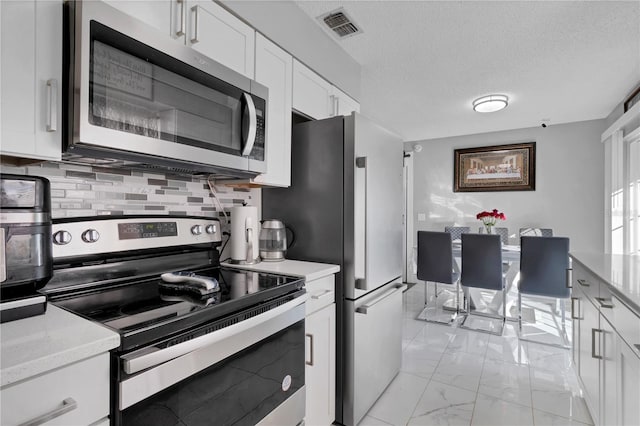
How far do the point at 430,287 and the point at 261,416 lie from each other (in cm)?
428

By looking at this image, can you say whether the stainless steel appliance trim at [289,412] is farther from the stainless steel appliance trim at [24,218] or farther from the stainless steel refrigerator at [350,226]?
the stainless steel appliance trim at [24,218]

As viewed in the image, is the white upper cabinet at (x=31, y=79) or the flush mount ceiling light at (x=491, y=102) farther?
the flush mount ceiling light at (x=491, y=102)

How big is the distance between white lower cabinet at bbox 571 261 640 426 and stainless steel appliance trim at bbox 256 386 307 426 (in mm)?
1178

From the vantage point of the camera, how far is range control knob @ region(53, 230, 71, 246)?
1111 millimetres

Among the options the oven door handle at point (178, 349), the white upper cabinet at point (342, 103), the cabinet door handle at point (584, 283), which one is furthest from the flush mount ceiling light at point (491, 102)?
the oven door handle at point (178, 349)

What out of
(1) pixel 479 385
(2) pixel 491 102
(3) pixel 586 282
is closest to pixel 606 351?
(3) pixel 586 282

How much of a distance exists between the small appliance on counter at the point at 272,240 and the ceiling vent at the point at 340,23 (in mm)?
1381

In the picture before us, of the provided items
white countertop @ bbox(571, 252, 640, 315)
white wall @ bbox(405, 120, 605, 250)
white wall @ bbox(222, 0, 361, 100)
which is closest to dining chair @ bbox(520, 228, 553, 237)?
white wall @ bbox(405, 120, 605, 250)

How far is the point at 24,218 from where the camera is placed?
0.86m

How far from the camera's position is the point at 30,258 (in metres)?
0.87

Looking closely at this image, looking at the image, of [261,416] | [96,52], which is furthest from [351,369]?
[96,52]

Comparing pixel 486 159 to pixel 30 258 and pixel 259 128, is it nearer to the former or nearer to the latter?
pixel 259 128

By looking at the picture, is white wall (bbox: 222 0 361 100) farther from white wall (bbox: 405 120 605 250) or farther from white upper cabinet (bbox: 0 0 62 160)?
white wall (bbox: 405 120 605 250)

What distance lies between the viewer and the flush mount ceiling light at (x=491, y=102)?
3.44 meters
